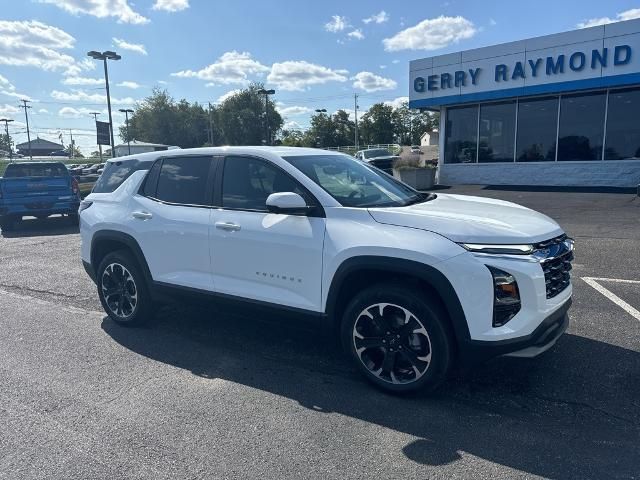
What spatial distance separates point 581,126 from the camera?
17.6 m

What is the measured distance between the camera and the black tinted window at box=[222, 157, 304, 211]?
13.2ft

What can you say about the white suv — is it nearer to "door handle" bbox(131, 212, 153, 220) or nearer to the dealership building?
"door handle" bbox(131, 212, 153, 220)

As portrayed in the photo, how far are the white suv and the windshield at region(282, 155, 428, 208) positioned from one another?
2 centimetres

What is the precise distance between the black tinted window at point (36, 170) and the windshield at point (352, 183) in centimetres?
1102

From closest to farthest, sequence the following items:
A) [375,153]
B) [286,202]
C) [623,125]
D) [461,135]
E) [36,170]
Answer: [286,202], [36,170], [623,125], [461,135], [375,153]

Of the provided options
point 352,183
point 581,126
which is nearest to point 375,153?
point 581,126

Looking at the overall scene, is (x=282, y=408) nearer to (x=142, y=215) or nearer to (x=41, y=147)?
(x=142, y=215)

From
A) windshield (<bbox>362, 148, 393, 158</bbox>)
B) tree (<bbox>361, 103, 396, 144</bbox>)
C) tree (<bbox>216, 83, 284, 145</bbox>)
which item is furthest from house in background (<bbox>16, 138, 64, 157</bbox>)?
windshield (<bbox>362, 148, 393, 158</bbox>)

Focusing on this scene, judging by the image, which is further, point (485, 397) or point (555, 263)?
point (485, 397)

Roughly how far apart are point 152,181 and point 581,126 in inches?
676

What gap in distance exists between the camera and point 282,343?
14.9 feet

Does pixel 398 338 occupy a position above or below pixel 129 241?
below

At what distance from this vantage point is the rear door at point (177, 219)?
14.3 ft

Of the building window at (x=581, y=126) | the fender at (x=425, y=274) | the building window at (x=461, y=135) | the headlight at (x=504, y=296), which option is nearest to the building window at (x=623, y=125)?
the building window at (x=581, y=126)
